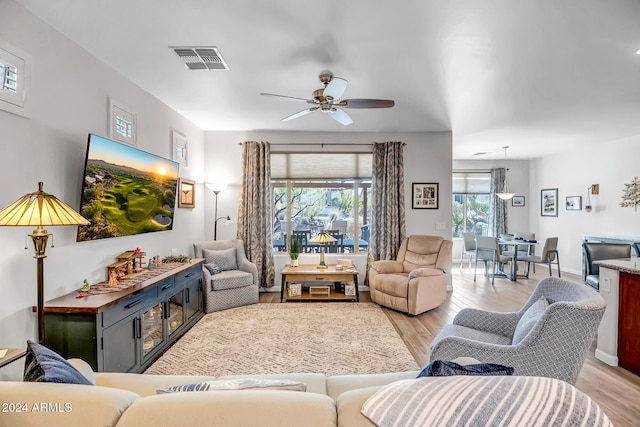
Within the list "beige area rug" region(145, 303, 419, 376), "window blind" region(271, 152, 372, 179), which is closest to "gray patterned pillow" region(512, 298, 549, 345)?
"beige area rug" region(145, 303, 419, 376)

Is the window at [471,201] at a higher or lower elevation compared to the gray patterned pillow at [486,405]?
higher

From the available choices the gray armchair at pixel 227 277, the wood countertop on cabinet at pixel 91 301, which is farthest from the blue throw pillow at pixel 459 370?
the gray armchair at pixel 227 277

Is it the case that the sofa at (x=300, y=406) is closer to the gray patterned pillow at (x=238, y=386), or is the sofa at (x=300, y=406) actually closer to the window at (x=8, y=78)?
the gray patterned pillow at (x=238, y=386)

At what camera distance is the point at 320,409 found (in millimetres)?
918

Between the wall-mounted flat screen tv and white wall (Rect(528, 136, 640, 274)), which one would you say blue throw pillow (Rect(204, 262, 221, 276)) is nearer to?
the wall-mounted flat screen tv

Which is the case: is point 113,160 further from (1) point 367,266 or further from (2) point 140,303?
(1) point 367,266

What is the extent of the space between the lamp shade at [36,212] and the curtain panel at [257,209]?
11.0 ft

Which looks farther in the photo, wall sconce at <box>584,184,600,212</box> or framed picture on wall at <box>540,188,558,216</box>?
framed picture on wall at <box>540,188,558,216</box>

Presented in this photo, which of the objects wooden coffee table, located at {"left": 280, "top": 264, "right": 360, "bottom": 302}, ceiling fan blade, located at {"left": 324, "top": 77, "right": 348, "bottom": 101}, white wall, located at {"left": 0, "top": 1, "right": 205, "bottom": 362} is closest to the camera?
white wall, located at {"left": 0, "top": 1, "right": 205, "bottom": 362}

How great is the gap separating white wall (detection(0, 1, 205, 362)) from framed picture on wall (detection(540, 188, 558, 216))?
28.8 ft

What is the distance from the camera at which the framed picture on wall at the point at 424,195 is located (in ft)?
17.7

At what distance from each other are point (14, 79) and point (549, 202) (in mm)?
9542

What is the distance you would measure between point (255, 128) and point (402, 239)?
3155 mm

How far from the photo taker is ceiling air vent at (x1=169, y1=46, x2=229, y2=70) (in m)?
2.64
